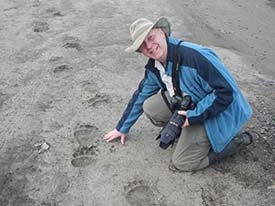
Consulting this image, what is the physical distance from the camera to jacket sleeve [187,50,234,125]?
8.96 ft

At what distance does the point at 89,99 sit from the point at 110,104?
22 centimetres

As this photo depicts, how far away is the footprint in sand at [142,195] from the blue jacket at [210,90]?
546 millimetres

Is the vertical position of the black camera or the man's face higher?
the man's face

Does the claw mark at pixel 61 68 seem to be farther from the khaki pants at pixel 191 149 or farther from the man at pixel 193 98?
the khaki pants at pixel 191 149

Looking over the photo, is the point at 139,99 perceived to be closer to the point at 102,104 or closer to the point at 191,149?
the point at 191,149

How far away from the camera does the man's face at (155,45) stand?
271cm

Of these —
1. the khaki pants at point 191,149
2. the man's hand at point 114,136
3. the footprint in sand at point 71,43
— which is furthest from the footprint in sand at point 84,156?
the footprint in sand at point 71,43

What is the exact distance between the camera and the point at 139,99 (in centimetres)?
327

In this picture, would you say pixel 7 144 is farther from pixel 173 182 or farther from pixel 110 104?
pixel 173 182

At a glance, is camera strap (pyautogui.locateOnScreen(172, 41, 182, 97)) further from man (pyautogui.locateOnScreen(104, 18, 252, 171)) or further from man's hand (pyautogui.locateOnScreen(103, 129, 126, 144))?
man's hand (pyautogui.locateOnScreen(103, 129, 126, 144))

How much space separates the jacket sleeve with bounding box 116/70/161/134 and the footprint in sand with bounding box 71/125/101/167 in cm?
24

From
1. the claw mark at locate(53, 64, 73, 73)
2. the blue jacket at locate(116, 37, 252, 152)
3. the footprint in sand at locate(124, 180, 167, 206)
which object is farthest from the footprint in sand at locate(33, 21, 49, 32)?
the footprint in sand at locate(124, 180, 167, 206)

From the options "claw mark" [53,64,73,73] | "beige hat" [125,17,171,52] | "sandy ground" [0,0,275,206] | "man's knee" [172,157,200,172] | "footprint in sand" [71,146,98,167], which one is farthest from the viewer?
"claw mark" [53,64,73,73]

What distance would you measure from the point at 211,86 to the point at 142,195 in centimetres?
89
